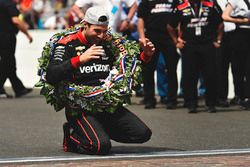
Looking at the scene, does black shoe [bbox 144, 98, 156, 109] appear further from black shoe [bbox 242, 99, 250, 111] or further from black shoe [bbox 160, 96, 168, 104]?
black shoe [bbox 242, 99, 250, 111]

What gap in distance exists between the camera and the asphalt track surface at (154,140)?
8.59 meters

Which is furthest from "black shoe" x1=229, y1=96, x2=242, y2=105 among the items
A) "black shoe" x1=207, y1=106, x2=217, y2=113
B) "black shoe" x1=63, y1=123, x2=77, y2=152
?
"black shoe" x1=63, y1=123, x2=77, y2=152

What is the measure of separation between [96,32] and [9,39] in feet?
22.7

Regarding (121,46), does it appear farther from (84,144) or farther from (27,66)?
(27,66)

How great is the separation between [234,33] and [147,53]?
5.39 metres

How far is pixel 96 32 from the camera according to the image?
30.0 feet

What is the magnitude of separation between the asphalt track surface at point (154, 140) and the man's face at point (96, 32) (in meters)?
1.14

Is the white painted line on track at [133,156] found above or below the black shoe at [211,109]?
above

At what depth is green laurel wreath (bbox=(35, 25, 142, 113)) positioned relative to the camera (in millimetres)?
9141

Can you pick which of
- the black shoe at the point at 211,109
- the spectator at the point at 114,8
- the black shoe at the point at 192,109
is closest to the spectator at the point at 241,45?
the black shoe at the point at 211,109

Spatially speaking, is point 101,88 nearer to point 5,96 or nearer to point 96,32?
point 96,32

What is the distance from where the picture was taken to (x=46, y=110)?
14188 mm

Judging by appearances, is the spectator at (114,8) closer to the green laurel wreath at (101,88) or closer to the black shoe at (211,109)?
the black shoe at (211,109)

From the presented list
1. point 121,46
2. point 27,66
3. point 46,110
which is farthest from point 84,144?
point 27,66
